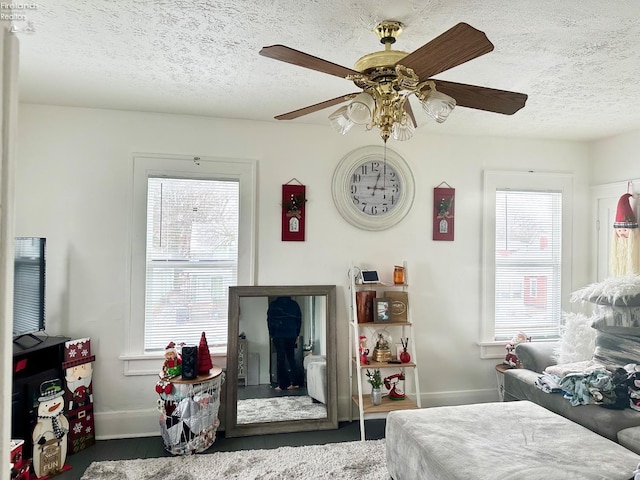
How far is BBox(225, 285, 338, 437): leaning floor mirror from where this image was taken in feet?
11.3

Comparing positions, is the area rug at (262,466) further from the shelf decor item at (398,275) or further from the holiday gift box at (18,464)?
the shelf decor item at (398,275)

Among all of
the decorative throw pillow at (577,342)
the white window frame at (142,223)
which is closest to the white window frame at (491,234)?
the decorative throw pillow at (577,342)

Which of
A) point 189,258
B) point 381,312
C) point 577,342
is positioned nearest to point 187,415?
point 189,258

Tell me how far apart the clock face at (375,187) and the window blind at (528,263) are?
104 cm

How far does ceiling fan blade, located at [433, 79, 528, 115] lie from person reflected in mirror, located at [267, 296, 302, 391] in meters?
2.26

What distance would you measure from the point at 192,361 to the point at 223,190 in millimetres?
1387

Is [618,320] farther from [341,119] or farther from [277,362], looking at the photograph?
[341,119]

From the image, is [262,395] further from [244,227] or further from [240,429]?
[244,227]

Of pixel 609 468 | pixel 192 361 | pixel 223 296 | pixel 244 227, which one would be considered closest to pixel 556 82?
pixel 609 468

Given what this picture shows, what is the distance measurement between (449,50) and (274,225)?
95.9 inches

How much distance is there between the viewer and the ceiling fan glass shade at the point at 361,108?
170 centimetres

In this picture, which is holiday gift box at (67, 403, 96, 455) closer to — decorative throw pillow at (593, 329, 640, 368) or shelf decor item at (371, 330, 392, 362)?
shelf decor item at (371, 330, 392, 362)

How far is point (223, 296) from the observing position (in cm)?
357

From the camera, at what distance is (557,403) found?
2920 millimetres
